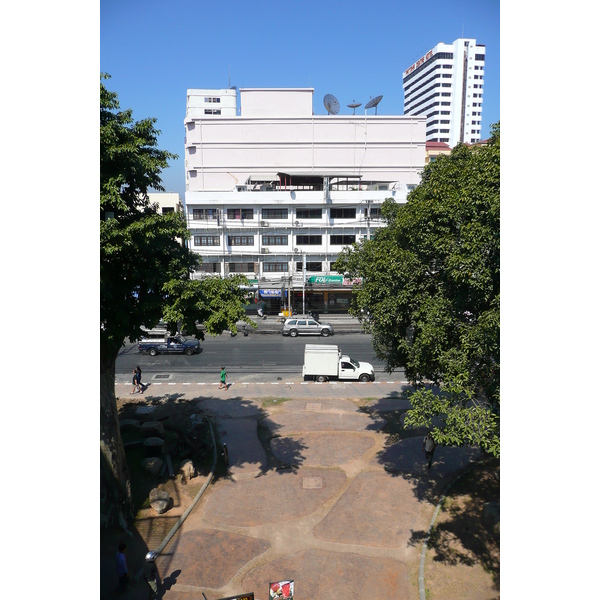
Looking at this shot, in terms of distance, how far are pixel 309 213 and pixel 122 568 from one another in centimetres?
3984

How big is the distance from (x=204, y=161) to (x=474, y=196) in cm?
4938

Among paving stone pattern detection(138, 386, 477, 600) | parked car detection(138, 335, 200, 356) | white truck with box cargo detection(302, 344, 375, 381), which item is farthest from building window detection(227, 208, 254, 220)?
paving stone pattern detection(138, 386, 477, 600)

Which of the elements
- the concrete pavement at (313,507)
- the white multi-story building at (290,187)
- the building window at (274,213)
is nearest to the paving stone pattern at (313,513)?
the concrete pavement at (313,507)

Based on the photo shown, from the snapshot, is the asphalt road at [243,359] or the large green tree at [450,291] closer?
the large green tree at [450,291]

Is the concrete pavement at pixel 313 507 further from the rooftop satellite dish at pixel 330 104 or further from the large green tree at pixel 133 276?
the rooftop satellite dish at pixel 330 104

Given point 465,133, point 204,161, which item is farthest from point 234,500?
point 465,133

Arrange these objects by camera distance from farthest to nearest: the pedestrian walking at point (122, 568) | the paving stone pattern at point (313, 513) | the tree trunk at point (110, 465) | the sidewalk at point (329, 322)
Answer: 1. the sidewalk at point (329, 322)
2. the tree trunk at point (110, 465)
3. the paving stone pattern at point (313, 513)
4. the pedestrian walking at point (122, 568)

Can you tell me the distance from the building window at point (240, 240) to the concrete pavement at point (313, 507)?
27.6m

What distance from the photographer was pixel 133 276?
12.0m

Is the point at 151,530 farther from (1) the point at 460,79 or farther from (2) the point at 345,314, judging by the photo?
(1) the point at 460,79

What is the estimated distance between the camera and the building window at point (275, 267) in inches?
1863

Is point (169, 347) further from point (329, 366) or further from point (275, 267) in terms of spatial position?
point (275, 267)

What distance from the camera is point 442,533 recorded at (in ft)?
39.8

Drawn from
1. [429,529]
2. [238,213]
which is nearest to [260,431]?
[429,529]
